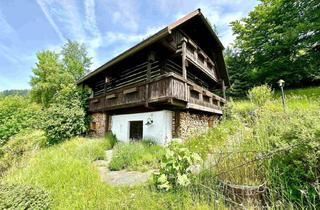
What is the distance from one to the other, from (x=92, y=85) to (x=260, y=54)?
19.7 meters

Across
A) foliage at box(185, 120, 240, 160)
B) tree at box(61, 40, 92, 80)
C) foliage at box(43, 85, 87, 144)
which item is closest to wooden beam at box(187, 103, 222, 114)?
foliage at box(185, 120, 240, 160)

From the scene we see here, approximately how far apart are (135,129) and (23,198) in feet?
23.3

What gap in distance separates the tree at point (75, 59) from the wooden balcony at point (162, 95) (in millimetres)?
23139

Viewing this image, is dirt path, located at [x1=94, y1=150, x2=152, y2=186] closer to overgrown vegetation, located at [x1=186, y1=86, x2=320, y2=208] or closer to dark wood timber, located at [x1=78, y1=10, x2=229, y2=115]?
overgrown vegetation, located at [x1=186, y1=86, x2=320, y2=208]

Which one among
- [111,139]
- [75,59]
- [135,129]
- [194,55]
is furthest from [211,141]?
[75,59]

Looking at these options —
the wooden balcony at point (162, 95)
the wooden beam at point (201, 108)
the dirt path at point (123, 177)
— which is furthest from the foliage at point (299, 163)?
the wooden beam at point (201, 108)

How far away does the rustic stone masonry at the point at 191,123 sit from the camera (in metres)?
8.98

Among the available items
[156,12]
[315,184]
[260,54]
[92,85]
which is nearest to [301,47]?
[260,54]

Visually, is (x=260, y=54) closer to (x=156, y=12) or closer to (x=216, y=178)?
(x=156, y=12)

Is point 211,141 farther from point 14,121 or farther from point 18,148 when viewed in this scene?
point 14,121

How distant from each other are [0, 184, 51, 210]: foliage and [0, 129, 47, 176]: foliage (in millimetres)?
4442

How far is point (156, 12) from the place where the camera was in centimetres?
980

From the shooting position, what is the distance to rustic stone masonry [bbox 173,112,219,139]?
8977 millimetres

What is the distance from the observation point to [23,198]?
3561mm
